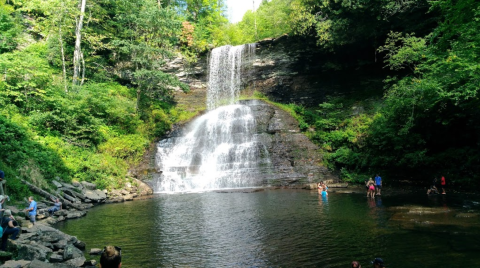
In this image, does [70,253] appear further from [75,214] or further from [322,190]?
[322,190]

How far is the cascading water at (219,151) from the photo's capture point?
75.2 feet

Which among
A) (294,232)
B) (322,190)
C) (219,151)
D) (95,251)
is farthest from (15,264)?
(219,151)

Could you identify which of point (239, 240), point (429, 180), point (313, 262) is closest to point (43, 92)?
point (239, 240)

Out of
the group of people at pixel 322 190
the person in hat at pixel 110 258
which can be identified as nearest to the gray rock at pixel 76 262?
the person in hat at pixel 110 258

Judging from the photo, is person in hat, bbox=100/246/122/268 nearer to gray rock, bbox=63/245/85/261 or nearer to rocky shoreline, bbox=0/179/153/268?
rocky shoreline, bbox=0/179/153/268

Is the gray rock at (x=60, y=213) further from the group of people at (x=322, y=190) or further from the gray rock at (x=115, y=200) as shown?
the group of people at (x=322, y=190)

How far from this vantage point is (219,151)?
26188 millimetres

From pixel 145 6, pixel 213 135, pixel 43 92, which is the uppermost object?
pixel 145 6

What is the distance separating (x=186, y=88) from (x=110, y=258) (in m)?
28.7

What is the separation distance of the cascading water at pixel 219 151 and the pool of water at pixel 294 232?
7120mm

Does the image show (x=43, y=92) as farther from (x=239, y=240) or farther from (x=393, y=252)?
(x=393, y=252)

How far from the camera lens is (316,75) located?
110ft

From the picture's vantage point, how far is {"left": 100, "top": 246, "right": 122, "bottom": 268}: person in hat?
123 inches

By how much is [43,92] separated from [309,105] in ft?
88.1
